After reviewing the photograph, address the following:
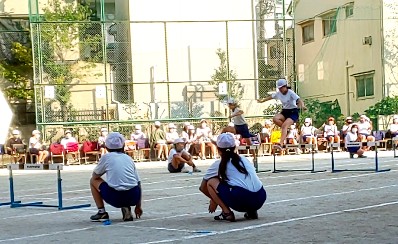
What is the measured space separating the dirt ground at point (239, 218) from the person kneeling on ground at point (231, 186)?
0.20m

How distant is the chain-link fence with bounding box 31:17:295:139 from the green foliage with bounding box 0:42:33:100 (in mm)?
4291

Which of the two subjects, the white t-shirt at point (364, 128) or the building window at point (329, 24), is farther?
the building window at point (329, 24)

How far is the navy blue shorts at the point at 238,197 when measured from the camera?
9.54m

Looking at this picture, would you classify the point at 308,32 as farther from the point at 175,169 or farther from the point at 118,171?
the point at 118,171

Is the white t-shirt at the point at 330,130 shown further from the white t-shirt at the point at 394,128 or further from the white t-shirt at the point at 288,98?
the white t-shirt at the point at 288,98

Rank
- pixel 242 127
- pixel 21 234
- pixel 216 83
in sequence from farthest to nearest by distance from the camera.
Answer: pixel 216 83 < pixel 242 127 < pixel 21 234

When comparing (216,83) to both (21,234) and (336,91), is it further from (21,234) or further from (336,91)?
(21,234)

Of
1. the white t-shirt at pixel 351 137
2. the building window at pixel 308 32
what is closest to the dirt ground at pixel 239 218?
the white t-shirt at pixel 351 137

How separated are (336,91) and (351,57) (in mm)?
2020

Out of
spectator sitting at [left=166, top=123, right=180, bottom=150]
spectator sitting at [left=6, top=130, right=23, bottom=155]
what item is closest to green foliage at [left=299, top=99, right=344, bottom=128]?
spectator sitting at [left=166, top=123, right=180, bottom=150]

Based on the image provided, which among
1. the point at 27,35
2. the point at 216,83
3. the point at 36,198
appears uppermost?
the point at 27,35

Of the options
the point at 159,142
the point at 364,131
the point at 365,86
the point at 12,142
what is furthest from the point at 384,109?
the point at 12,142

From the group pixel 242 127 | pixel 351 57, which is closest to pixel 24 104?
pixel 351 57

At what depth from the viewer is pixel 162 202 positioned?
1272 cm
